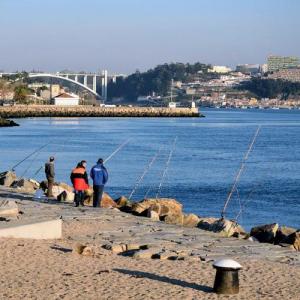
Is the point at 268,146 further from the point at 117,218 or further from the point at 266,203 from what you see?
the point at 117,218

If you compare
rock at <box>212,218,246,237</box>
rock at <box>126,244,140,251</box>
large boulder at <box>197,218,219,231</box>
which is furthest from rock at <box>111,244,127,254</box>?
large boulder at <box>197,218,219,231</box>

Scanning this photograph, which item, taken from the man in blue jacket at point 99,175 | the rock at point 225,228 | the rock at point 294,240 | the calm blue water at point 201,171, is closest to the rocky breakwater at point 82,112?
the calm blue water at point 201,171

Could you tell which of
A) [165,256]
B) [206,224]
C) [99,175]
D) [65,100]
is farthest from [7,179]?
[65,100]

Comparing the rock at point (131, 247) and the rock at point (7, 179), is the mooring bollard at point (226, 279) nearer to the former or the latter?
the rock at point (131, 247)

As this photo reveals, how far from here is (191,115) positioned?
134 meters

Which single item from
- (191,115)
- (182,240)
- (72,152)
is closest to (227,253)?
(182,240)

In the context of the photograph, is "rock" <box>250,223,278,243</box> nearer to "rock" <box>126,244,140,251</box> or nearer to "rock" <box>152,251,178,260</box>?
"rock" <box>126,244,140,251</box>

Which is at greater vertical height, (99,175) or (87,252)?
(99,175)

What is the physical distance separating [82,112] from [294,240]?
346 feet

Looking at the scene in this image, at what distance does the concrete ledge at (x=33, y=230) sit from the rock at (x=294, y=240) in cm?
413

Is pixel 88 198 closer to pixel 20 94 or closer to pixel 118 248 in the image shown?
pixel 118 248

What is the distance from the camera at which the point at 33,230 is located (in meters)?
12.4

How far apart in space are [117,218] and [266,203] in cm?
1155

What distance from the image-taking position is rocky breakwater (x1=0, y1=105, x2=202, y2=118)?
109188mm
